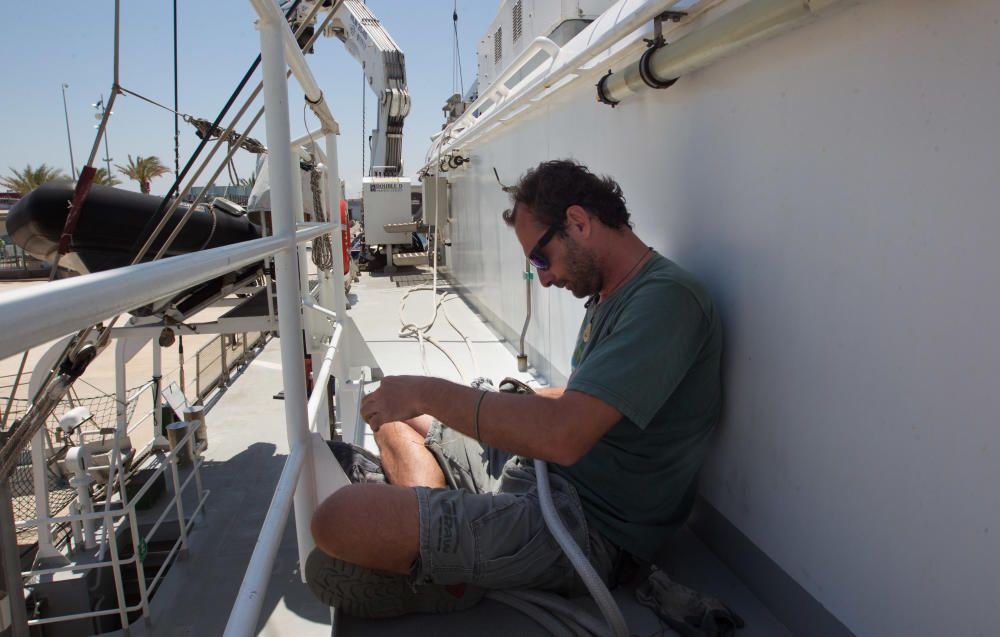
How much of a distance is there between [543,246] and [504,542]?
0.70m

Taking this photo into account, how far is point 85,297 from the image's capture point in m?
0.37

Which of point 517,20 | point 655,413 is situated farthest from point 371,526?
point 517,20

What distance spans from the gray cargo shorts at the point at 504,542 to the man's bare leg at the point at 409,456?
0.99 ft

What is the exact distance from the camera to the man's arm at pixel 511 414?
1141 mm

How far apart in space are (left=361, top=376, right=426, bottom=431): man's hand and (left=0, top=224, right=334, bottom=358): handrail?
738 mm

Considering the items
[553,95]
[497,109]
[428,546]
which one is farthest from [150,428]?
[428,546]

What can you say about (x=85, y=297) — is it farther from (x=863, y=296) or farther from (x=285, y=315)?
(x=863, y=296)

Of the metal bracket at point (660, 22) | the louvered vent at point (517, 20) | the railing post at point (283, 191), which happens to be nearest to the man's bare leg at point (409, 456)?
the railing post at point (283, 191)

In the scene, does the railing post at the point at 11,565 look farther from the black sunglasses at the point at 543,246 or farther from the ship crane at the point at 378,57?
the ship crane at the point at 378,57

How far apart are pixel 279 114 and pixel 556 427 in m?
0.79

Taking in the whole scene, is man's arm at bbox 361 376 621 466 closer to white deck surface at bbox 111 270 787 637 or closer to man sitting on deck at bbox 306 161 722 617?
man sitting on deck at bbox 306 161 722 617

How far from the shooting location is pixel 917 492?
926mm

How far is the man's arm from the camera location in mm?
1141

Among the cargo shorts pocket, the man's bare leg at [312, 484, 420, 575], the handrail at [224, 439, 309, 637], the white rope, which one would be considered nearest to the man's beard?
the cargo shorts pocket
